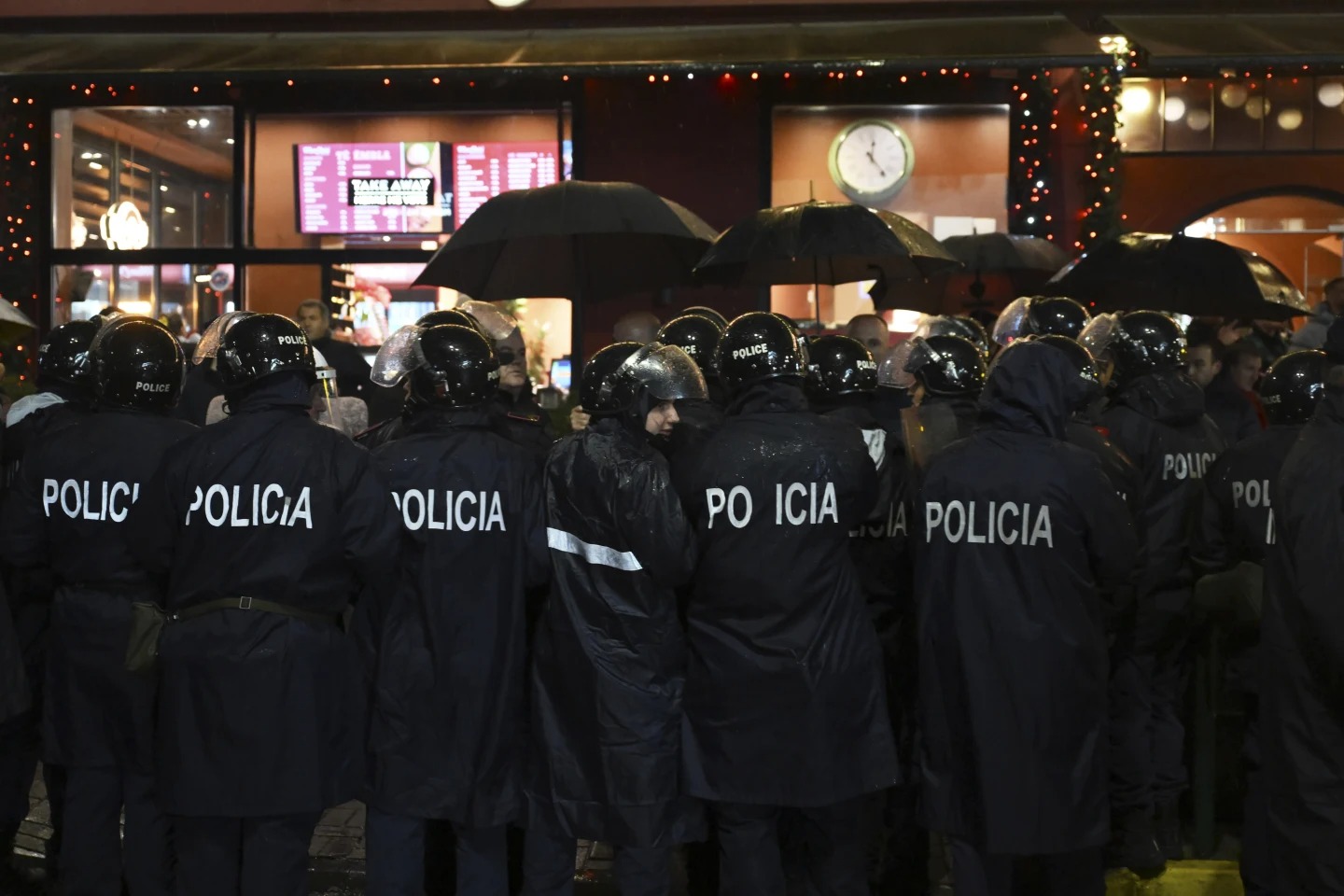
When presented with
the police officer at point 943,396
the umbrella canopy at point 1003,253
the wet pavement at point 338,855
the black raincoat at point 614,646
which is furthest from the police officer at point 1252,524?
the umbrella canopy at point 1003,253

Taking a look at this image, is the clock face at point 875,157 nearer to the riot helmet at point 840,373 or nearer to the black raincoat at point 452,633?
the riot helmet at point 840,373

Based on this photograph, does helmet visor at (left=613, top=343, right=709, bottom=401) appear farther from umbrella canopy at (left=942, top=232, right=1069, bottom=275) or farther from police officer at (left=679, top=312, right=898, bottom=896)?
umbrella canopy at (left=942, top=232, right=1069, bottom=275)

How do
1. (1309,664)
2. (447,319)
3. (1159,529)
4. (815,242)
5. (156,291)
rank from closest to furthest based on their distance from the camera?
1. (1309,664)
2. (1159,529)
3. (447,319)
4. (815,242)
5. (156,291)

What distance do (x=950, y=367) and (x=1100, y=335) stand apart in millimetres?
1126

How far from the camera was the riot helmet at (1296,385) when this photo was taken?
19.4 feet

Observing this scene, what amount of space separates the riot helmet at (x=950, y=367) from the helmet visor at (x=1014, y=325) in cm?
154

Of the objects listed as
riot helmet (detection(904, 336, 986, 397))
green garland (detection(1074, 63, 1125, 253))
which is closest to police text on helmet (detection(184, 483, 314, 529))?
riot helmet (detection(904, 336, 986, 397))

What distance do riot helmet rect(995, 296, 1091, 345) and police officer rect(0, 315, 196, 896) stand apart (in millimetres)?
4053

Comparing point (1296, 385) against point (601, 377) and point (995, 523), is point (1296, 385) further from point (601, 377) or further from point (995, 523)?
point (601, 377)

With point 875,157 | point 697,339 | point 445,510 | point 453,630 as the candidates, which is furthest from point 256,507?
point 875,157

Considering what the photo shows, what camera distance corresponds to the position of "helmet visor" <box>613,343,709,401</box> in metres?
5.33

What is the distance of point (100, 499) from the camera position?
19.0 feet

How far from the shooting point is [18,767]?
6387 mm

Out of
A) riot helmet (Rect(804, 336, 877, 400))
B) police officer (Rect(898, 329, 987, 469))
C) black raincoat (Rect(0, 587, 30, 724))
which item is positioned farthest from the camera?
riot helmet (Rect(804, 336, 877, 400))
